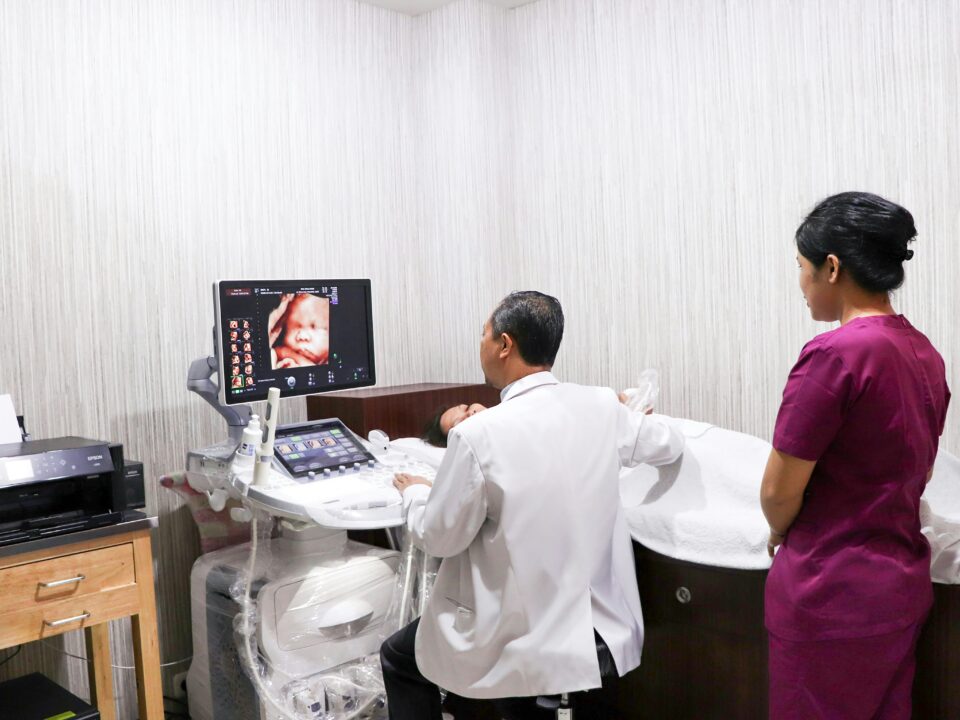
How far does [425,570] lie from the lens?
2.37m

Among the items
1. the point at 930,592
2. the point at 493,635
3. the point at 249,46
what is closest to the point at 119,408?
the point at 249,46

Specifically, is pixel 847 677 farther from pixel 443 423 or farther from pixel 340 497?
pixel 443 423

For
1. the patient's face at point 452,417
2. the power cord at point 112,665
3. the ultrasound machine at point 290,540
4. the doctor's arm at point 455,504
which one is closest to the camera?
the doctor's arm at point 455,504

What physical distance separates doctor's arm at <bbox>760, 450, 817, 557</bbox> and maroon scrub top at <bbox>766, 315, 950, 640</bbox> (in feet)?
0.06

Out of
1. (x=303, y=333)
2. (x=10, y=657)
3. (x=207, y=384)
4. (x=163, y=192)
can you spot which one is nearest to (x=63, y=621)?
(x=10, y=657)

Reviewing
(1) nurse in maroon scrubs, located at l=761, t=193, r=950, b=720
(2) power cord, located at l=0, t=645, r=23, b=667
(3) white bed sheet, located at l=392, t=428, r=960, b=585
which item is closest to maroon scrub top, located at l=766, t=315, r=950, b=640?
(1) nurse in maroon scrubs, located at l=761, t=193, r=950, b=720

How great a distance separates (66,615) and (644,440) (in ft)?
4.56

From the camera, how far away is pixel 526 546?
1.72 meters

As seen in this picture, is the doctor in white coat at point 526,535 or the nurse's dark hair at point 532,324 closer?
the doctor in white coat at point 526,535

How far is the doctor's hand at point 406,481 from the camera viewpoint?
2.05 meters

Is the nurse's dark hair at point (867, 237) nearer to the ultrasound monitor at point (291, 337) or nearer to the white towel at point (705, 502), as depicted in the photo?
the white towel at point (705, 502)

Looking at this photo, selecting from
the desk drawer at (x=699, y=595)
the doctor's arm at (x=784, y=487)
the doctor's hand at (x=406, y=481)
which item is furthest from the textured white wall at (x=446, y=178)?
the doctor's arm at (x=784, y=487)

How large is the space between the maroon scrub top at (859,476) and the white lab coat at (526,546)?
40 cm

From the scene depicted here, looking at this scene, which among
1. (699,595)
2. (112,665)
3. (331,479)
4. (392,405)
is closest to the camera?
(699,595)
